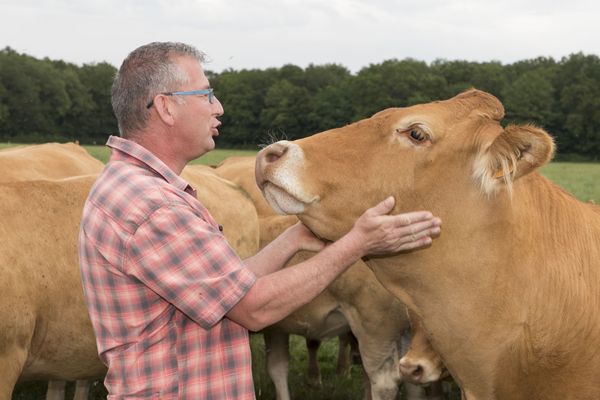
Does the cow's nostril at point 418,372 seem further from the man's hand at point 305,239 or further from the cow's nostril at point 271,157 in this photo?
the cow's nostril at point 271,157

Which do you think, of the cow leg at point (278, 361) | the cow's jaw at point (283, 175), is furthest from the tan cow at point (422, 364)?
the cow leg at point (278, 361)

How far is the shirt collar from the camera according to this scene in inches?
117

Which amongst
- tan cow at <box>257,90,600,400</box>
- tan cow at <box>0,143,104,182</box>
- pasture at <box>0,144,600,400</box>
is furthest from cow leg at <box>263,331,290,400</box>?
tan cow at <box>257,90,600,400</box>

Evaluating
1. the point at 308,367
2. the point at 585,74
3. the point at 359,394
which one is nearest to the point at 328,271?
the point at 359,394

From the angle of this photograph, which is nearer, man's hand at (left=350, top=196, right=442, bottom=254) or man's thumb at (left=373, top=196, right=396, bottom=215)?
man's hand at (left=350, top=196, right=442, bottom=254)

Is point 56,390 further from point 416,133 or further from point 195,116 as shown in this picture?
point 416,133

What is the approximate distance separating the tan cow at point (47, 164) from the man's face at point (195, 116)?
15.7ft

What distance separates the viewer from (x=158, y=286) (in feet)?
8.95

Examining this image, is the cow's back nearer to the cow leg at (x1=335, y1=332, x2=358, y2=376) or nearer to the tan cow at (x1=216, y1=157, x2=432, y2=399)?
the tan cow at (x1=216, y1=157, x2=432, y2=399)

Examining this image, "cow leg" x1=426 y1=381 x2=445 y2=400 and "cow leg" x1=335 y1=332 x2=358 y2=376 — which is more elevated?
"cow leg" x1=426 y1=381 x2=445 y2=400

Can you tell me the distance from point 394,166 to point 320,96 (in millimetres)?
83629

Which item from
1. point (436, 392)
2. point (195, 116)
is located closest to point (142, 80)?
point (195, 116)

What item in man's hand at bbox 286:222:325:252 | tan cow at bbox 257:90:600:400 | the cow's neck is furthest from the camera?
man's hand at bbox 286:222:325:252

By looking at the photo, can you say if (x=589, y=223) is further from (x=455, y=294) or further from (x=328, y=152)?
(x=328, y=152)
